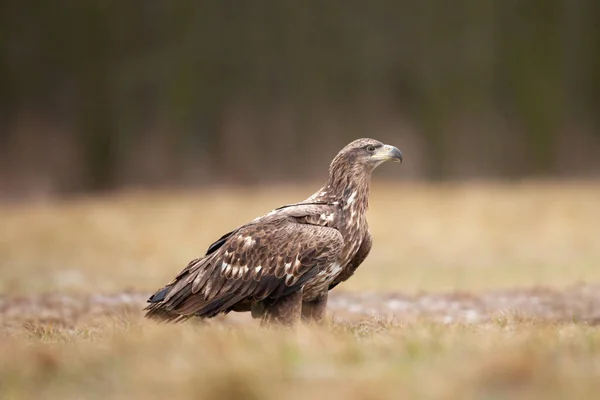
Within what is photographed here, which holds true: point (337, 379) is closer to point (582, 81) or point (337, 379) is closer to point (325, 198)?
point (325, 198)

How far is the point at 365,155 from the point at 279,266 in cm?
169

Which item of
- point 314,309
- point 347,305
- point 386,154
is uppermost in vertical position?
point 386,154

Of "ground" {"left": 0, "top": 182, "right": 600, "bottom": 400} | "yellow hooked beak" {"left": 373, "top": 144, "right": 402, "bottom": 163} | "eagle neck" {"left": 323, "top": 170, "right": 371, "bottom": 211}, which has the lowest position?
"ground" {"left": 0, "top": 182, "right": 600, "bottom": 400}

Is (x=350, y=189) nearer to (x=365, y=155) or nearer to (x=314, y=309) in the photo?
(x=365, y=155)

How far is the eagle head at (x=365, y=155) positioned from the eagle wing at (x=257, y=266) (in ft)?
2.67

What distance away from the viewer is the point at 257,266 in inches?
367

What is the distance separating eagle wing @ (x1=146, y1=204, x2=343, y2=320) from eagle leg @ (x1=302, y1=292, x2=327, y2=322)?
1.83 feet

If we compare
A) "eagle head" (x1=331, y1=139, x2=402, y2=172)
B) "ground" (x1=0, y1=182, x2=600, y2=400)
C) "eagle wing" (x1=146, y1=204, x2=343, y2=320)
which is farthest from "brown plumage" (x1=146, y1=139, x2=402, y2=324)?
"ground" (x1=0, y1=182, x2=600, y2=400)

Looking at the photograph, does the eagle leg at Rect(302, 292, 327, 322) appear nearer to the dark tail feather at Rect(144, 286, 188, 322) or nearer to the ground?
the ground

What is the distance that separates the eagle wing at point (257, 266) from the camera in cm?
924

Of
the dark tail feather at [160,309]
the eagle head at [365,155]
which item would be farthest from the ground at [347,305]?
the eagle head at [365,155]

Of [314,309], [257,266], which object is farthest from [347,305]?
[257,266]

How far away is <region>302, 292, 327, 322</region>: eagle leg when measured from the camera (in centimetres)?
976

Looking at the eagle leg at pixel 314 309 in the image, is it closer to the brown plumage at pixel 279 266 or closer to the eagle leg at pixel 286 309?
the brown plumage at pixel 279 266
